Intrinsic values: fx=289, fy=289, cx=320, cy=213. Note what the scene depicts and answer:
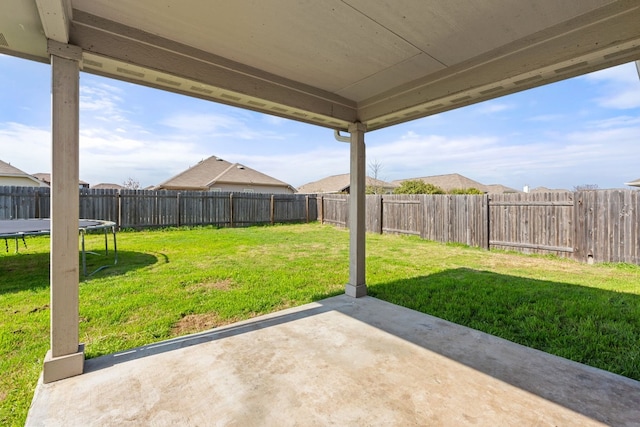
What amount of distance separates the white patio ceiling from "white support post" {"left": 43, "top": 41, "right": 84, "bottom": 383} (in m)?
0.21

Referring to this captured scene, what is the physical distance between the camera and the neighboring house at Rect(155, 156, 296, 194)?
18.2 meters

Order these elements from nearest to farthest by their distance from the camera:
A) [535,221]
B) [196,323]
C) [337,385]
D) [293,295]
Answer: [337,385]
[196,323]
[293,295]
[535,221]

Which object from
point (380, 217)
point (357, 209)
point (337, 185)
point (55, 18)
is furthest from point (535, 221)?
point (337, 185)

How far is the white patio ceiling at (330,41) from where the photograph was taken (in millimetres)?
1809

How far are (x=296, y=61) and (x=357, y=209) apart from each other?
190 cm

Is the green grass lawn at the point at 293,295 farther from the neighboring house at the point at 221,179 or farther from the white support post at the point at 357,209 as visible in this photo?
the neighboring house at the point at 221,179

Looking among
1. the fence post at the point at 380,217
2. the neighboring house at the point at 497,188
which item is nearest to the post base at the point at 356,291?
the fence post at the point at 380,217

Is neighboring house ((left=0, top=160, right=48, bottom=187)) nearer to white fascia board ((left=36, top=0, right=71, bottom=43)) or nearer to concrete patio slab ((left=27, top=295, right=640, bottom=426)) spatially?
white fascia board ((left=36, top=0, right=71, bottom=43))

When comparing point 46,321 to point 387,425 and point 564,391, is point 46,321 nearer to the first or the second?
point 387,425

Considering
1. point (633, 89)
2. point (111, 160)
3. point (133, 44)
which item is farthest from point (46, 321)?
point (111, 160)

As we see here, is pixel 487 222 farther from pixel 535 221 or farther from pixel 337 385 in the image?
pixel 337 385

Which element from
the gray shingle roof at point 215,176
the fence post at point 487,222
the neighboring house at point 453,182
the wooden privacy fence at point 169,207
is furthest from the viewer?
the neighboring house at point 453,182

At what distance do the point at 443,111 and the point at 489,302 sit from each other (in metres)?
2.39

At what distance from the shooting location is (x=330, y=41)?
7.32 ft
